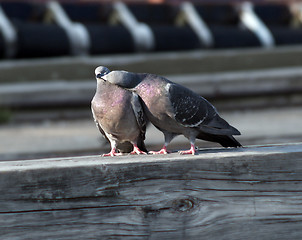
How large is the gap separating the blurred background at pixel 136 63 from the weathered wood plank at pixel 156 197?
374 centimetres

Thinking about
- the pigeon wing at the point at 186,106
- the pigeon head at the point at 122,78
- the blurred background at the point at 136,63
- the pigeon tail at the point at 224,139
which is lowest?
the blurred background at the point at 136,63

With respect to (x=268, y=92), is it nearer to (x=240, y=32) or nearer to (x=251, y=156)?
(x=240, y=32)

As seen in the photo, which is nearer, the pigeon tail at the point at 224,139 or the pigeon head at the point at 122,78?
the pigeon head at the point at 122,78

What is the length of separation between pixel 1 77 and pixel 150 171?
6297 millimetres

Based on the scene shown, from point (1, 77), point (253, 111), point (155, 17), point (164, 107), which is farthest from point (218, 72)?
point (164, 107)

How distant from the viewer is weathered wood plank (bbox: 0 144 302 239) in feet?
6.08

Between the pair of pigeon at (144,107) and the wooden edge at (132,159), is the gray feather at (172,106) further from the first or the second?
the wooden edge at (132,159)

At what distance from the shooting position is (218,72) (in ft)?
28.9

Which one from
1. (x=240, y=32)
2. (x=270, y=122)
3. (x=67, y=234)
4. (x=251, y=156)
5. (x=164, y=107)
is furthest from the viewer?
(x=240, y=32)

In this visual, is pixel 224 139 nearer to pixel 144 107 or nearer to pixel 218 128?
pixel 218 128

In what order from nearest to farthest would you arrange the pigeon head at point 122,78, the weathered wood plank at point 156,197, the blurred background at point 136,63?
the weathered wood plank at point 156,197
the pigeon head at point 122,78
the blurred background at point 136,63

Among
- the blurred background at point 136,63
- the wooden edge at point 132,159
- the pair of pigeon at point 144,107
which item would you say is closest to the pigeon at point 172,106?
the pair of pigeon at point 144,107

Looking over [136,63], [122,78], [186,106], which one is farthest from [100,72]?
[136,63]

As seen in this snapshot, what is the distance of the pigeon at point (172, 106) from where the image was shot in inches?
87.5
